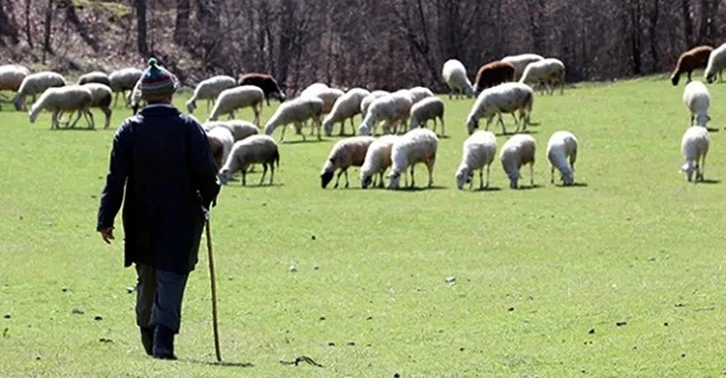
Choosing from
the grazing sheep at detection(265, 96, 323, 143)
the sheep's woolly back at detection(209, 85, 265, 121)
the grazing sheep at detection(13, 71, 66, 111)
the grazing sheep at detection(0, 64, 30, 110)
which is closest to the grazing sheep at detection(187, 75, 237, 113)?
the grazing sheep at detection(13, 71, 66, 111)

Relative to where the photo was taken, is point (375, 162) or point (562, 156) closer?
point (562, 156)

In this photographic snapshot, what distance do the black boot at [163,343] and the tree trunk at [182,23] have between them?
183ft

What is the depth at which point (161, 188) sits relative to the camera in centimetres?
998

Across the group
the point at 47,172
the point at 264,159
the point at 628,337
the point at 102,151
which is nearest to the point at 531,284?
the point at 628,337

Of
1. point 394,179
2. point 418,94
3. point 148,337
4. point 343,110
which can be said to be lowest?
point 148,337

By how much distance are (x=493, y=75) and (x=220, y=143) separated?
18425 millimetres

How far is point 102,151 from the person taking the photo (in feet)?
104

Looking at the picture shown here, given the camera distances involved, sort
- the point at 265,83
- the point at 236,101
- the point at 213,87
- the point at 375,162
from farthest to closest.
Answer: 1. the point at 265,83
2. the point at 213,87
3. the point at 236,101
4. the point at 375,162

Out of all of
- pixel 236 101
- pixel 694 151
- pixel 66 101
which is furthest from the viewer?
pixel 236 101

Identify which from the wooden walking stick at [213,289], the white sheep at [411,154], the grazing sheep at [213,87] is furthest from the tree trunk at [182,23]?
the wooden walking stick at [213,289]

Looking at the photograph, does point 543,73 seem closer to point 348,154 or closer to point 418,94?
point 418,94

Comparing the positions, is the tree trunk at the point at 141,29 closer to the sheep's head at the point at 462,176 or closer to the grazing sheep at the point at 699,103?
the grazing sheep at the point at 699,103

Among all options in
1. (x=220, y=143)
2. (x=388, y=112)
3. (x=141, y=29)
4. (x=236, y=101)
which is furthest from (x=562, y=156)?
(x=141, y=29)

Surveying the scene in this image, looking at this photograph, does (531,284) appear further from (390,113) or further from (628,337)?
(390,113)
